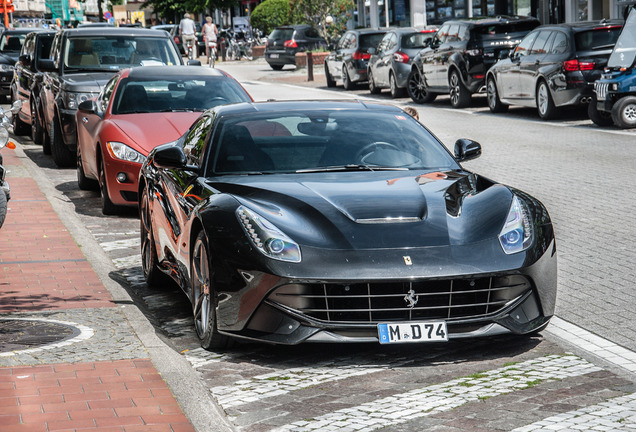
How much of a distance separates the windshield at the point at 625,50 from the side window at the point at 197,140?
39.9 feet

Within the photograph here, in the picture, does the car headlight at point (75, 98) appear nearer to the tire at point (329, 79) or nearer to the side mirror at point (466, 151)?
the side mirror at point (466, 151)

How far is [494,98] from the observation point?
23.7 m

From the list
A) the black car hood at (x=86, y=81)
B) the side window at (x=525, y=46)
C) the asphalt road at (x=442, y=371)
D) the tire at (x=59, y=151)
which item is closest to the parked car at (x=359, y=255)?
the asphalt road at (x=442, y=371)

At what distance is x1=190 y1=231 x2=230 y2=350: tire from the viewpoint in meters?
6.15

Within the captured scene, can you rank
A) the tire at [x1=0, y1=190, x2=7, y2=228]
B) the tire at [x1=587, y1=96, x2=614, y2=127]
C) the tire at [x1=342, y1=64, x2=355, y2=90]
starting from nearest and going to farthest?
1. the tire at [x1=0, y1=190, x2=7, y2=228]
2. the tire at [x1=587, y1=96, x2=614, y2=127]
3. the tire at [x1=342, y1=64, x2=355, y2=90]

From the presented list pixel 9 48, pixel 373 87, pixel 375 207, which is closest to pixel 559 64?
pixel 373 87

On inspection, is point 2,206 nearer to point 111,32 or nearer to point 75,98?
point 75,98

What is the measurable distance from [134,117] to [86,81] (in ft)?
13.0

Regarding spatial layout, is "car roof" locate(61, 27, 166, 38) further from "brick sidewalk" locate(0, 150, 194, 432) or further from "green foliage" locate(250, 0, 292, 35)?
"green foliage" locate(250, 0, 292, 35)

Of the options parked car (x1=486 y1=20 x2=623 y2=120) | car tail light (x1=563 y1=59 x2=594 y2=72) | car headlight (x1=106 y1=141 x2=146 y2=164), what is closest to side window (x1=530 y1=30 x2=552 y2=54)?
parked car (x1=486 y1=20 x2=623 y2=120)

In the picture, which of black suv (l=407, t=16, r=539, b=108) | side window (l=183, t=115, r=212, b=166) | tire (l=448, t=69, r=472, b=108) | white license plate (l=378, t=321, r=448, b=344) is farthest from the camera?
tire (l=448, t=69, r=472, b=108)

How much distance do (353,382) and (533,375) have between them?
0.90 m

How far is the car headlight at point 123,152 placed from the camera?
11.5 metres

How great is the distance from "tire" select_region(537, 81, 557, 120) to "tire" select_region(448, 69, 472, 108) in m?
3.72
